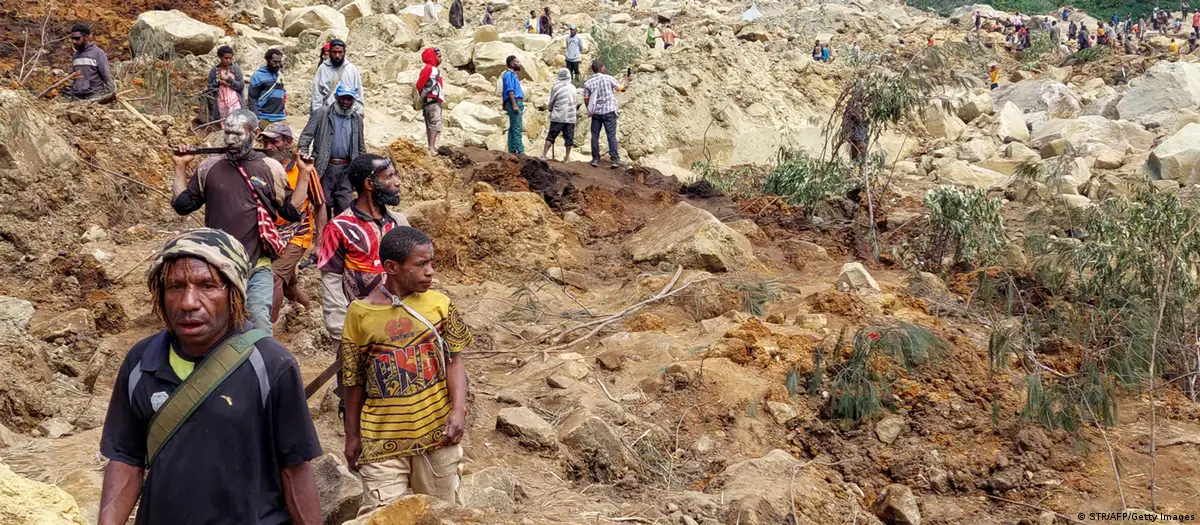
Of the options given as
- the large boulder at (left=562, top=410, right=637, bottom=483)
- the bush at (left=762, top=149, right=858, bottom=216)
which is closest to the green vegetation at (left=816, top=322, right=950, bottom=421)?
the large boulder at (left=562, top=410, right=637, bottom=483)

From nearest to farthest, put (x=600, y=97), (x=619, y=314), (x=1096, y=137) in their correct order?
(x=619, y=314)
(x=600, y=97)
(x=1096, y=137)

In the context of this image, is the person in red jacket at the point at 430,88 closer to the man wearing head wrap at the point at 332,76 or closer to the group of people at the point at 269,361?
the man wearing head wrap at the point at 332,76

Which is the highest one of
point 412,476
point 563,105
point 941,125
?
point 412,476

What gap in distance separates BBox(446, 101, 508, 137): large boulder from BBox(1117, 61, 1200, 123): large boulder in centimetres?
1123

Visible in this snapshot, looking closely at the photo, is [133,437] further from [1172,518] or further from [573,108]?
[573,108]

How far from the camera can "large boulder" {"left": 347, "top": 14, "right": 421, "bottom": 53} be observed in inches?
704

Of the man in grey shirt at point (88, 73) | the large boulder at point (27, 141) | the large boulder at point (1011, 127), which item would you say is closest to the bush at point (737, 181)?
the large boulder at point (1011, 127)

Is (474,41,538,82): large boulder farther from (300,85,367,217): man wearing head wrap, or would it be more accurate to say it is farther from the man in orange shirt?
the man in orange shirt

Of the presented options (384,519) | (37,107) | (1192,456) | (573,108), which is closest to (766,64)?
(573,108)

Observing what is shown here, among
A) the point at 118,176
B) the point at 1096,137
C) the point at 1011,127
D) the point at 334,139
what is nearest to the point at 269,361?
the point at 334,139

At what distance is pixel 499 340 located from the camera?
6844mm

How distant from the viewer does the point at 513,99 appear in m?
12.3

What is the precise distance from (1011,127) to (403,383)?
16817 mm

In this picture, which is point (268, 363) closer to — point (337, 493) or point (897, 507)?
point (337, 493)
